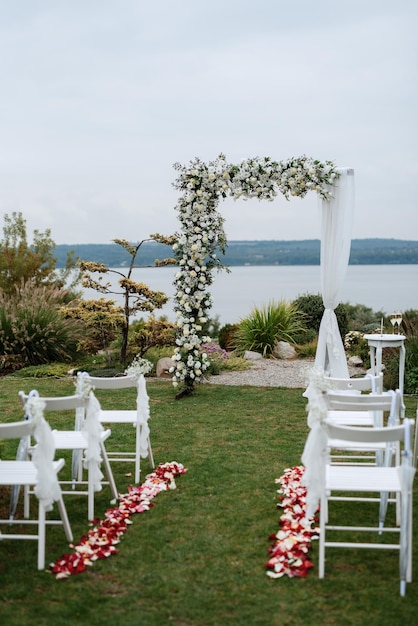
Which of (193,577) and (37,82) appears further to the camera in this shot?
(37,82)

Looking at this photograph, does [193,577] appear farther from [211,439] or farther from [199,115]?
[199,115]

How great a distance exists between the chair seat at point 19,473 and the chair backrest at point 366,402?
5.47 feet

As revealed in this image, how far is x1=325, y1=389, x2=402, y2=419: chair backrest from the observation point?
15.0 ft

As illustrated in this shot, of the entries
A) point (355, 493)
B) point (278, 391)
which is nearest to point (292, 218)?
point (278, 391)

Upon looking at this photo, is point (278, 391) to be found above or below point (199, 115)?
below

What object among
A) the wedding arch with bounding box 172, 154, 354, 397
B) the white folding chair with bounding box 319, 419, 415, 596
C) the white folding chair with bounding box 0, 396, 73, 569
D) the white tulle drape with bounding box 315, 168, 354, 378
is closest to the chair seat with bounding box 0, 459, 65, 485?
the white folding chair with bounding box 0, 396, 73, 569

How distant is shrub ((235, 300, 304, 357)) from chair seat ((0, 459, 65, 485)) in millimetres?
9492

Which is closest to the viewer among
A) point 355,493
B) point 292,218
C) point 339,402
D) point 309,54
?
point 339,402

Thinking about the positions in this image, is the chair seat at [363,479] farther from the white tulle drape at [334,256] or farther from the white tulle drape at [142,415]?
the white tulle drape at [334,256]

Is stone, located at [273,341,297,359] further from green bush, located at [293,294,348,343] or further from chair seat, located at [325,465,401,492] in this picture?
chair seat, located at [325,465,401,492]

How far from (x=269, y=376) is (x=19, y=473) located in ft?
24.2

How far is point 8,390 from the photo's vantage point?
10148 millimetres

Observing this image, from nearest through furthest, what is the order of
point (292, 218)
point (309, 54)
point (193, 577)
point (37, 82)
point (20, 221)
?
1. point (193, 577)
2. point (309, 54)
3. point (37, 82)
4. point (20, 221)
5. point (292, 218)

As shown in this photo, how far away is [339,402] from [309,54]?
24.9 ft
